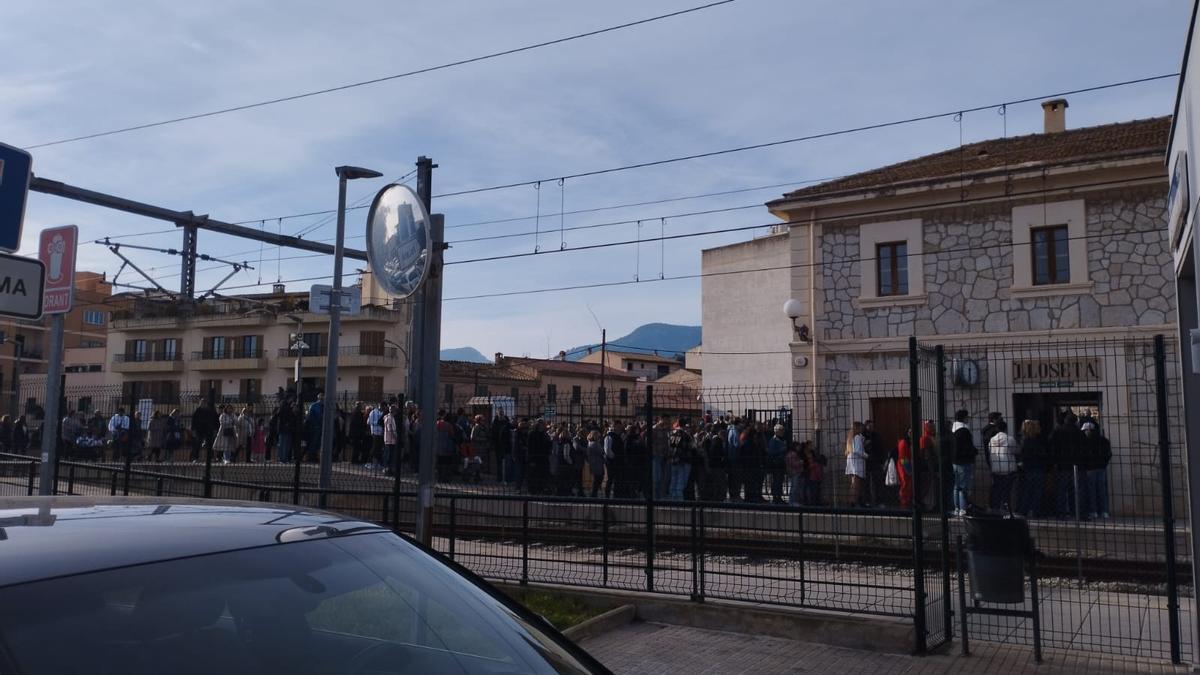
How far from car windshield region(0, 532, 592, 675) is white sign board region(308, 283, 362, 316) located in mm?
16431

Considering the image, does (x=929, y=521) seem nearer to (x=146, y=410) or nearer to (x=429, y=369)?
(x=429, y=369)

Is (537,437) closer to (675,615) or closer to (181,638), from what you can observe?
(675,615)

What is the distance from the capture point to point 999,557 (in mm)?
8086

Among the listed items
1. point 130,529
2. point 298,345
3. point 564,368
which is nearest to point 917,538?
point 130,529

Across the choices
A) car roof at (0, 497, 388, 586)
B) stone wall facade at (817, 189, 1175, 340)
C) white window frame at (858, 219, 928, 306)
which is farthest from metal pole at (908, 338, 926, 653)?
white window frame at (858, 219, 928, 306)

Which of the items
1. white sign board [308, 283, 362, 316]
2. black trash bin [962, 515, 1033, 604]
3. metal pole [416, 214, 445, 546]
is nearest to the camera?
metal pole [416, 214, 445, 546]

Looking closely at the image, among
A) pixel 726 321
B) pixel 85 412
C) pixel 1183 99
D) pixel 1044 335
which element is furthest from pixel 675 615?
pixel 726 321

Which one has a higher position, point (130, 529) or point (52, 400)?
point (52, 400)

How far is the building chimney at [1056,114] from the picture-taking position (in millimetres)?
27531

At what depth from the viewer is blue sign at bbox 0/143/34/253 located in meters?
7.41

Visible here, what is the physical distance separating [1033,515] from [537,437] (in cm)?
559

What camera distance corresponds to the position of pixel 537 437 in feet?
39.9

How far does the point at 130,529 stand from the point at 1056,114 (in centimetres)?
2915

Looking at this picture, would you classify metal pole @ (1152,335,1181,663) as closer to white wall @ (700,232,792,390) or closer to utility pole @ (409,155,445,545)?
utility pole @ (409,155,445,545)
